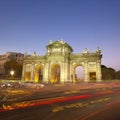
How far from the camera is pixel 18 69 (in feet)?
297

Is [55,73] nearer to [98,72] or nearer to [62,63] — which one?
[62,63]

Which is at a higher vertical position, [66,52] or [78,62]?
[66,52]

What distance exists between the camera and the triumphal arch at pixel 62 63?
170ft

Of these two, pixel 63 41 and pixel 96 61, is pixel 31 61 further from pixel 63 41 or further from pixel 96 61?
pixel 96 61

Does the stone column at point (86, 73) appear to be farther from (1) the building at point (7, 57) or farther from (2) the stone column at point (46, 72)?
(1) the building at point (7, 57)

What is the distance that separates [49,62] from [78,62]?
12190 mm

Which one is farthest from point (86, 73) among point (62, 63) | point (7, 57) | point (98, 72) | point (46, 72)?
point (7, 57)

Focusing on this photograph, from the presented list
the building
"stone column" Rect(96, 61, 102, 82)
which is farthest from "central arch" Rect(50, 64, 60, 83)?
the building

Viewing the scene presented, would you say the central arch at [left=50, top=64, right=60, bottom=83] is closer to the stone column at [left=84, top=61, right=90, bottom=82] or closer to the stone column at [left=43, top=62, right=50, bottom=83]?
the stone column at [left=43, top=62, right=50, bottom=83]

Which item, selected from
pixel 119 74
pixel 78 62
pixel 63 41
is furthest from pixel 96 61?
pixel 119 74

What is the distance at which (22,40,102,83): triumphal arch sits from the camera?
51812 mm

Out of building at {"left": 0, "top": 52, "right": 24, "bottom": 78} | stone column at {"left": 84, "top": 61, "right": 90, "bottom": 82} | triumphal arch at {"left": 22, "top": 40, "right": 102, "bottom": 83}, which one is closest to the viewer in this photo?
stone column at {"left": 84, "top": 61, "right": 90, "bottom": 82}

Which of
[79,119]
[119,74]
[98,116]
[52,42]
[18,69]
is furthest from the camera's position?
[18,69]

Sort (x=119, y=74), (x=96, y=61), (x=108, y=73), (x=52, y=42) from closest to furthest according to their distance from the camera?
1. (x=96, y=61)
2. (x=52, y=42)
3. (x=108, y=73)
4. (x=119, y=74)
